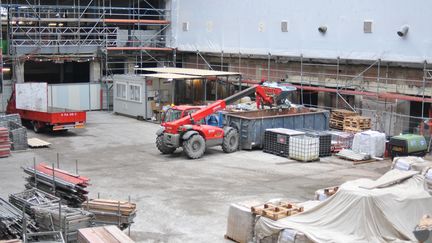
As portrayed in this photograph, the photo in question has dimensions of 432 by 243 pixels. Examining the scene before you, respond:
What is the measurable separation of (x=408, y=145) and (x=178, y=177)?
942 centimetres

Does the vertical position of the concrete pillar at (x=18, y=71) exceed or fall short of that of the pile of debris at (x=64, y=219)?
it exceeds it

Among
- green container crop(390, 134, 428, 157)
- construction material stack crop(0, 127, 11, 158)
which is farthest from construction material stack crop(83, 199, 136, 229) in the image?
green container crop(390, 134, 428, 157)

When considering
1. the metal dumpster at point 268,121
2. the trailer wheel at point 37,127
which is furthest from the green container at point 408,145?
the trailer wheel at point 37,127

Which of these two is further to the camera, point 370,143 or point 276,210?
point 370,143

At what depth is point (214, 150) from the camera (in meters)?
25.6

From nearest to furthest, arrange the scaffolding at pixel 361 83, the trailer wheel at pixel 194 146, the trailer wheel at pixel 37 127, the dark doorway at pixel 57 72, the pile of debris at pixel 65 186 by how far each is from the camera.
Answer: the pile of debris at pixel 65 186 < the trailer wheel at pixel 194 146 < the scaffolding at pixel 361 83 < the trailer wheel at pixel 37 127 < the dark doorway at pixel 57 72

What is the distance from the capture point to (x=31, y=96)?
2970 cm

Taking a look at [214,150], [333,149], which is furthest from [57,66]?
[333,149]

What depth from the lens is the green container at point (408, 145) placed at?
23688 mm

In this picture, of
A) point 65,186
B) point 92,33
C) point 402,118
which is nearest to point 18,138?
point 65,186

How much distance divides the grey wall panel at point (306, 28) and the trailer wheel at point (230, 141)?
29.0 feet

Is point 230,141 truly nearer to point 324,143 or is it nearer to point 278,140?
point 278,140

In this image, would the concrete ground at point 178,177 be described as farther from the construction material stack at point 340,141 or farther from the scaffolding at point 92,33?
the scaffolding at point 92,33

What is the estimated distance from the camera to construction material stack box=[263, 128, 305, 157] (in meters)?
24.2
